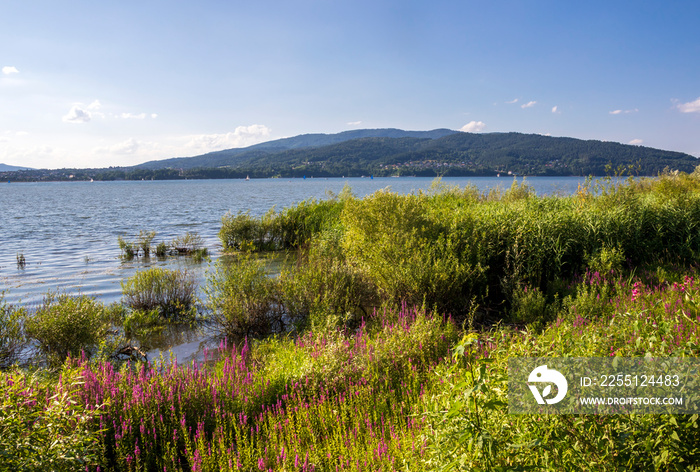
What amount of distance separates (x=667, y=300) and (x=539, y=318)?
1828mm

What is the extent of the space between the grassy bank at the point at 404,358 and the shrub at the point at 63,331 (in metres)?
0.33

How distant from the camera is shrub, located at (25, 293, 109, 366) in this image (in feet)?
21.2

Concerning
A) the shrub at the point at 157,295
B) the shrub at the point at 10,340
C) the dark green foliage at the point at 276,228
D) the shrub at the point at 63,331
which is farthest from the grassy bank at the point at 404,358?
the dark green foliage at the point at 276,228

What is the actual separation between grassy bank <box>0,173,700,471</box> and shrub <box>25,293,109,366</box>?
0.33 metres

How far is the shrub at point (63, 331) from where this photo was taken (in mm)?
6473

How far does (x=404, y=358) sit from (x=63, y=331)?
5448mm

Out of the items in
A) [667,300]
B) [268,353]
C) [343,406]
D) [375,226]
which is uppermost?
[375,226]

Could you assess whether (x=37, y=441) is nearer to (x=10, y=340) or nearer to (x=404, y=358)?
(x=404, y=358)

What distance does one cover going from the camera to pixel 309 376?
4.87 m

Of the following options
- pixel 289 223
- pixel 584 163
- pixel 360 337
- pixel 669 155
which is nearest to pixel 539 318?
pixel 360 337

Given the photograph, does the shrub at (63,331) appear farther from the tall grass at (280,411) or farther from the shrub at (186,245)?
the shrub at (186,245)

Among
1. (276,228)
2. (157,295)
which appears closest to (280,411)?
(157,295)

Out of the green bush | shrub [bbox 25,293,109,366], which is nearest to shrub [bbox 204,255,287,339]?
shrub [bbox 25,293,109,366]

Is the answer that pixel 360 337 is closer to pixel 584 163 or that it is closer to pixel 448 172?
pixel 584 163
